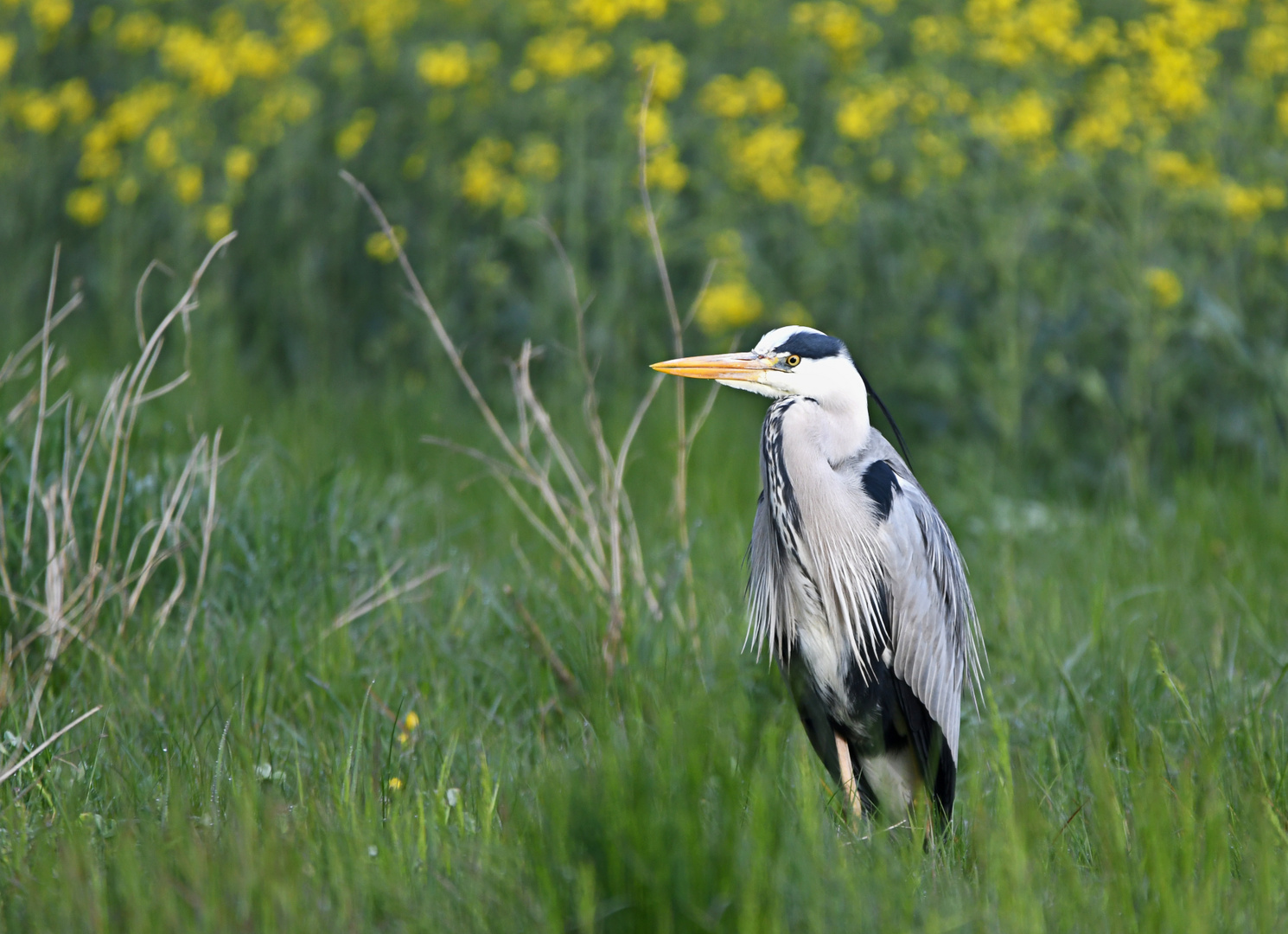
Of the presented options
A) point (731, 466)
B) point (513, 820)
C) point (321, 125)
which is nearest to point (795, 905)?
point (513, 820)

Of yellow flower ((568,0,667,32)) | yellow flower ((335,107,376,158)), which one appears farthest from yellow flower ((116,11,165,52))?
yellow flower ((568,0,667,32))

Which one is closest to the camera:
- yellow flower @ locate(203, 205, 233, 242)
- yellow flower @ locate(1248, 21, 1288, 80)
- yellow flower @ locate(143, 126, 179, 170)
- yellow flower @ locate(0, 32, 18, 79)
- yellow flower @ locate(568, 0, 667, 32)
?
yellow flower @ locate(568, 0, 667, 32)

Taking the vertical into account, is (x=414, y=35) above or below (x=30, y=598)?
above

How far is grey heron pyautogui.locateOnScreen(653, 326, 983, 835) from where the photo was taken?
10.1 ft

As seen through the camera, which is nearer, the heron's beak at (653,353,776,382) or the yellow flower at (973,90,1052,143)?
the heron's beak at (653,353,776,382)

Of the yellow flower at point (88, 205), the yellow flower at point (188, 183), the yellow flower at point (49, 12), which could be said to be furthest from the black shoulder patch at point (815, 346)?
the yellow flower at point (49, 12)

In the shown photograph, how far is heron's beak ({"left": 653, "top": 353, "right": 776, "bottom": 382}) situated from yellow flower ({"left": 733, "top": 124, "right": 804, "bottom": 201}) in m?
3.20

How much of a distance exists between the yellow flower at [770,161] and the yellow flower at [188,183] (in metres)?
2.56

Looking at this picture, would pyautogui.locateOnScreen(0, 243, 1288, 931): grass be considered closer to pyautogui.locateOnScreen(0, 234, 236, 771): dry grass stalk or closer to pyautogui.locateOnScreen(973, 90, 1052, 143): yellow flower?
pyautogui.locateOnScreen(0, 234, 236, 771): dry grass stalk

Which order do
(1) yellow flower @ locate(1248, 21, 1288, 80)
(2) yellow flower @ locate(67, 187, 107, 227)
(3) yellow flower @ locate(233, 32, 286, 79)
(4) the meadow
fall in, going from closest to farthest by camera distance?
(4) the meadow < (1) yellow flower @ locate(1248, 21, 1288, 80) < (3) yellow flower @ locate(233, 32, 286, 79) < (2) yellow flower @ locate(67, 187, 107, 227)

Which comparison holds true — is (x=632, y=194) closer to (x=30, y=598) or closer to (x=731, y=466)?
(x=731, y=466)

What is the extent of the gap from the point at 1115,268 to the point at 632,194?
2.21m

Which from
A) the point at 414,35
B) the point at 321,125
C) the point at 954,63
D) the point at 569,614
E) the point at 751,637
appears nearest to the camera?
the point at 751,637

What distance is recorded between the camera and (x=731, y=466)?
205 inches
